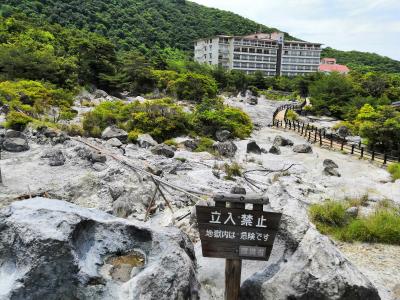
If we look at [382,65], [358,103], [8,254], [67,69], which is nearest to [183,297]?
[8,254]

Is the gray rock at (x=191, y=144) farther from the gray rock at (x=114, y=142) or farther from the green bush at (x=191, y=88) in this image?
the green bush at (x=191, y=88)

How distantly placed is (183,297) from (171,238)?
838mm

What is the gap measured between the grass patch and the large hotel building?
7595cm

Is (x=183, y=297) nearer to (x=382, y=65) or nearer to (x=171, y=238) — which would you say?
(x=171, y=238)

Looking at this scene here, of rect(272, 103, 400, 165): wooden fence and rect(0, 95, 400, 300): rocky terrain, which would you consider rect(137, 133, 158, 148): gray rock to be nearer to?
rect(0, 95, 400, 300): rocky terrain

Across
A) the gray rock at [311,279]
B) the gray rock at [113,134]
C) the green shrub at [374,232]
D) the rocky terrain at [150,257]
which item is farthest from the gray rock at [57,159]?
the gray rock at [311,279]

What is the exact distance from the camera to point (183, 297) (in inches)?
171

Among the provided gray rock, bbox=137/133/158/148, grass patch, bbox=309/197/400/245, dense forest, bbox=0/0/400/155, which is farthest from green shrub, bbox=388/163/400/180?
gray rock, bbox=137/133/158/148

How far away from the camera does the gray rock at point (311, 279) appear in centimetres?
489

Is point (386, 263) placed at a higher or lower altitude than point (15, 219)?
lower

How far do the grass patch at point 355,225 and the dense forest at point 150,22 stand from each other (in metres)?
60.3

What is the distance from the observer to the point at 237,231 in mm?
4590

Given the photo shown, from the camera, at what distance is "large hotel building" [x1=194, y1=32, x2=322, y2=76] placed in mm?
82875

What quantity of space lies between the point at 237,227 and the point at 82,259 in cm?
195
